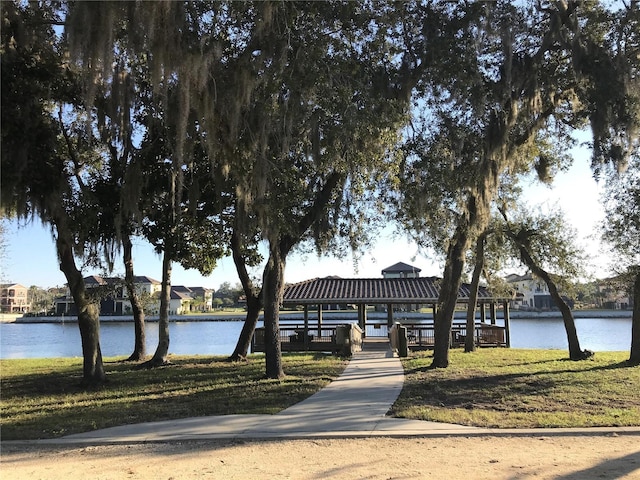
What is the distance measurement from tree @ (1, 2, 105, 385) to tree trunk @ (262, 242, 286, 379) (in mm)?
3730

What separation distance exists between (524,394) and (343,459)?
5.13 meters

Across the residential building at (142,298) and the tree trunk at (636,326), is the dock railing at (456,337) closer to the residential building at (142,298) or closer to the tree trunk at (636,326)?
the tree trunk at (636,326)

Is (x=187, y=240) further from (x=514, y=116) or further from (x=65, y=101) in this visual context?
(x=514, y=116)

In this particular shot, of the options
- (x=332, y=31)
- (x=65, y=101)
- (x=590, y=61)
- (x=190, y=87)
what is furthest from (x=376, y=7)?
(x=65, y=101)

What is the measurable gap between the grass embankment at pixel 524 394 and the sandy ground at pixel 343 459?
3.42ft

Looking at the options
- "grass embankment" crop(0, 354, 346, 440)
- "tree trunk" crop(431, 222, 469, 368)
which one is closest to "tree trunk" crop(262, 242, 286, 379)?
"grass embankment" crop(0, 354, 346, 440)

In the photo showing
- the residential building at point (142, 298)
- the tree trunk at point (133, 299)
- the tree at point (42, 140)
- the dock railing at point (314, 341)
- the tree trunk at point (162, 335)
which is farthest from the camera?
the dock railing at point (314, 341)

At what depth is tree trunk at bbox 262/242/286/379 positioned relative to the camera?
1113cm

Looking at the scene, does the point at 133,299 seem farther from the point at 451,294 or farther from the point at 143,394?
the point at 451,294

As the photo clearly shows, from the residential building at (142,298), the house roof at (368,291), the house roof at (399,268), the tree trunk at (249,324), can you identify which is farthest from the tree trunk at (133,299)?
the house roof at (399,268)

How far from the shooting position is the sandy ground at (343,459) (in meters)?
4.75

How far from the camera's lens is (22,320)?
279 ft

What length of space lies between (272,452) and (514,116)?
356 inches

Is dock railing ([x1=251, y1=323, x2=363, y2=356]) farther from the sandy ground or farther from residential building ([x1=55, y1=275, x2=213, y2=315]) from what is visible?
the sandy ground
